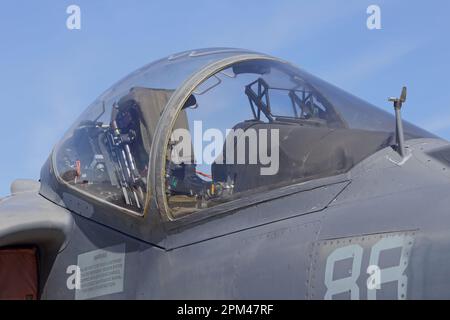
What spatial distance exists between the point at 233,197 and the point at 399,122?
4.33 feet

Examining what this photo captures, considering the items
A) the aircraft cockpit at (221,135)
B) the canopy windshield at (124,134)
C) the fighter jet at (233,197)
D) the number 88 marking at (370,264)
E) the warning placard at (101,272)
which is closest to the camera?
the number 88 marking at (370,264)

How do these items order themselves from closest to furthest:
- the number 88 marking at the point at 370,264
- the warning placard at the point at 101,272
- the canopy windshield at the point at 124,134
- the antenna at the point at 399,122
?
the number 88 marking at the point at 370,264 < the antenna at the point at 399,122 < the warning placard at the point at 101,272 < the canopy windshield at the point at 124,134

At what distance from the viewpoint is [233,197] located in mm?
5105

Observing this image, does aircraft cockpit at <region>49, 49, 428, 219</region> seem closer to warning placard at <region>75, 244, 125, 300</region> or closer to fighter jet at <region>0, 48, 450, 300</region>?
fighter jet at <region>0, 48, 450, 300</region>

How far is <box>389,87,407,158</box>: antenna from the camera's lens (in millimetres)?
4871

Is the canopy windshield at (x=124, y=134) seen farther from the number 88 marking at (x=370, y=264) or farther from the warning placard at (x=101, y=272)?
the number 88 marking at (x=370, y=264)

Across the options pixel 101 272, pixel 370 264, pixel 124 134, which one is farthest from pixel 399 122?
pixel 101 272

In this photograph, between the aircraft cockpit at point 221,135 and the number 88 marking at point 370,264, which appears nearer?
the number 88 marking at point 370,264

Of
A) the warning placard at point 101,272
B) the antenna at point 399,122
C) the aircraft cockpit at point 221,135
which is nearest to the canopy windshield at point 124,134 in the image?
the aircraft cockpit at point 221,135

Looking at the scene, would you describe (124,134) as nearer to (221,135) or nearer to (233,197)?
(221,135)

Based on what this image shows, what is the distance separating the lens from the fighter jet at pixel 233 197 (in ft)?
14.2

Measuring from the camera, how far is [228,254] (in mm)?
4836
